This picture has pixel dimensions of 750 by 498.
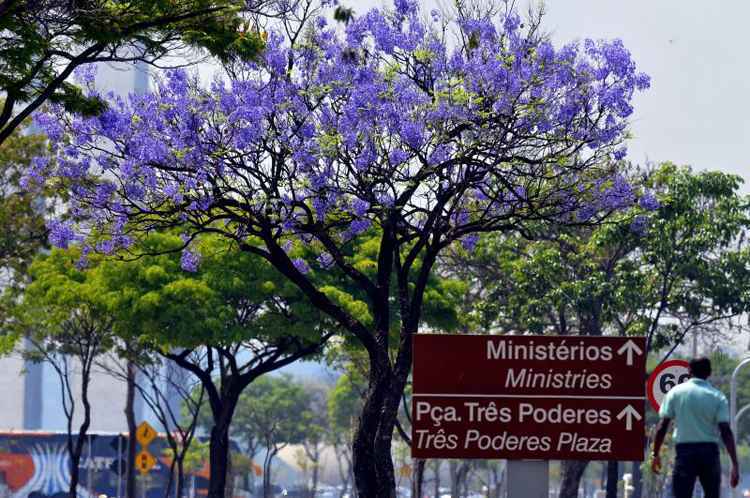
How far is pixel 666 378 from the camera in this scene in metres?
19.0

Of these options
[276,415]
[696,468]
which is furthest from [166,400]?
[696,468]

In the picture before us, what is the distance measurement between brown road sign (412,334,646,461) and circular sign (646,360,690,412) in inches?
205

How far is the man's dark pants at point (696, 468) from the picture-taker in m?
11.5

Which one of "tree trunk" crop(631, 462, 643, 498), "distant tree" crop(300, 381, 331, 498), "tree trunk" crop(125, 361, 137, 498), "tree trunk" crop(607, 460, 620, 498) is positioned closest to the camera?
"tree trunk" crop(607, 460, 620, 498)

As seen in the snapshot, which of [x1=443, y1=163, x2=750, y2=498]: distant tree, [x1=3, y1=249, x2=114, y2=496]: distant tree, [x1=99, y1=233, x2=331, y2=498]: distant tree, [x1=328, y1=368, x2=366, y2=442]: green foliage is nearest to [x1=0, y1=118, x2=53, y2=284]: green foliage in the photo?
[x1=3, y1=249, x2=114, y2=496]: distant tree

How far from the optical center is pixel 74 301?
39.1 metres

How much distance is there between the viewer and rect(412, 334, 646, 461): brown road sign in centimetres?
1367

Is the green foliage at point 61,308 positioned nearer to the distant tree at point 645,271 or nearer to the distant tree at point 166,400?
the distant tree at point 166,400

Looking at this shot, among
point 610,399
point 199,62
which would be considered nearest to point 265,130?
point 199,62

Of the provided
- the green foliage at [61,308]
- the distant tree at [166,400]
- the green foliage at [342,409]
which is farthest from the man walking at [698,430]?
the green foliage at [342,409]

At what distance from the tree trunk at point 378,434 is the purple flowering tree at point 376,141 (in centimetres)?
3

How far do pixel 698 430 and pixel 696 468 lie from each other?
1.05 feet

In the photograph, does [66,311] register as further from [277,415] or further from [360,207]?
[277,415]

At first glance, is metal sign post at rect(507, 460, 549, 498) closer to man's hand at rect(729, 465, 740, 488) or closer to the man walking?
man's hand at rect(729, 465, 740, 488)
